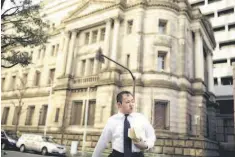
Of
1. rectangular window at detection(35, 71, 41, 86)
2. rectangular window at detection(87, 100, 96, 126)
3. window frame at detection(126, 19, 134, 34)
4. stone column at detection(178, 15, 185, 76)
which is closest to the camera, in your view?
stone column at detection(178, 15, 185, 76)

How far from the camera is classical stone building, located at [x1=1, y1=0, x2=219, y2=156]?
23.3 m

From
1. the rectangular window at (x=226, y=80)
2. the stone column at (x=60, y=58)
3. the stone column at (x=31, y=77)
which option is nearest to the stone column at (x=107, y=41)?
the stone column at (x=60, y=58)

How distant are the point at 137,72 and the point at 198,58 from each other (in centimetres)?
788

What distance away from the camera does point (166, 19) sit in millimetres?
25781

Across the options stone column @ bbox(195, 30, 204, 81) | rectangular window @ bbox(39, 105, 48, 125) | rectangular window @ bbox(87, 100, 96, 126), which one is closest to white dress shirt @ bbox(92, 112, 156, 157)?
rectangular window @ bbox(87, 100, 96, 126)

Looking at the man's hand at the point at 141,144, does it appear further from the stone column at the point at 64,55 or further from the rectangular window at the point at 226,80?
the rectangular window at the point at 226,80

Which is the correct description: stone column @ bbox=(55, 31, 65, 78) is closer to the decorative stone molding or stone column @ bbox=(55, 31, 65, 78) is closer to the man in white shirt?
the decorative stone molding

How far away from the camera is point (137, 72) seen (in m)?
23.9

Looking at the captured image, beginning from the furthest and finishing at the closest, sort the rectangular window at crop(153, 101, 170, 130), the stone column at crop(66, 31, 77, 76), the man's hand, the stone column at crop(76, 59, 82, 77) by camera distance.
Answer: the stone column at crop(76, 59, 82, 77) → the stone column at crop(66, 31, 77, 76) → the rectangular window at crop(153, 101, 170, 130) → the man's hand

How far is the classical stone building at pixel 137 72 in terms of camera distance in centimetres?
2331

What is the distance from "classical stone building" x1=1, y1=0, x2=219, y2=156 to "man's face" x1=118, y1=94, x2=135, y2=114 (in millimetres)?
16111

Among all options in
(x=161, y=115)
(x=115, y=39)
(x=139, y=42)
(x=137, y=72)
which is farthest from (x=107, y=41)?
(x=161, y=115)

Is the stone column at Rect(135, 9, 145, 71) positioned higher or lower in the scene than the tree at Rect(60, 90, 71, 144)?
higher

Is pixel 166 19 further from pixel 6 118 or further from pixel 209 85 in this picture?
pixel 6 118
